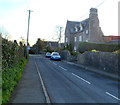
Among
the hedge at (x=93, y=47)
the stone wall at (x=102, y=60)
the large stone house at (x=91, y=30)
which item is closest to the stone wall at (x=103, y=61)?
the stone wall at (x=102, y=60)

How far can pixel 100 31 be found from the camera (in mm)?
56031

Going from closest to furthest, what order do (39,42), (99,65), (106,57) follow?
(106,57), (99,65), (39,42)

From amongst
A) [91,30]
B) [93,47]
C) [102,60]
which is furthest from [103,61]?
[91,30]

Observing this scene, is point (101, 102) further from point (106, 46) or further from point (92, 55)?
point (106, 46)

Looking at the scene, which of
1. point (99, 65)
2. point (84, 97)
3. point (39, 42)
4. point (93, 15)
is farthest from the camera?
point (39, 42)

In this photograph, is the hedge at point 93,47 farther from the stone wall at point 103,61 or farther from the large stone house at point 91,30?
the stone wall at point 103,61

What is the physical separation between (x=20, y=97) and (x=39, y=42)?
3519 inches

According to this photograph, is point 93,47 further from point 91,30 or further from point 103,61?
point 103,61

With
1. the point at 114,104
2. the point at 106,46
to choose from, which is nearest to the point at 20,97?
the point at 114,104

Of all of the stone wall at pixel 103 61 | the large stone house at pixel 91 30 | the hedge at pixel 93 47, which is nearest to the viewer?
the stone wall at pixel 103 61

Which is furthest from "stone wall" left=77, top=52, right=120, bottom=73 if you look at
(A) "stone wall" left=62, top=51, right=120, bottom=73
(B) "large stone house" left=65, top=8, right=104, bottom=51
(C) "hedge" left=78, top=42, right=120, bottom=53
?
(B) "large stone house" left=65, top=8, right=104, bottom=51

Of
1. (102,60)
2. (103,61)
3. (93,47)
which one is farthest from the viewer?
(93,47)

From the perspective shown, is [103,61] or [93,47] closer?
[103,61]

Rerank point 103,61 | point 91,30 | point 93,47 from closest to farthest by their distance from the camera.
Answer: point 103,61 < point 93,47 < point 91,30
